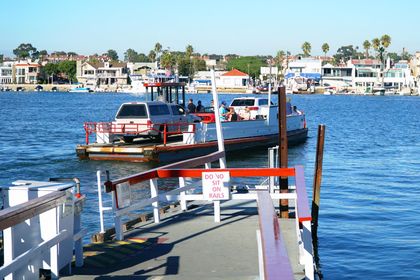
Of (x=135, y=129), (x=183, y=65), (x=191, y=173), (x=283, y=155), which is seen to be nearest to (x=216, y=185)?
(x=191, y=173)

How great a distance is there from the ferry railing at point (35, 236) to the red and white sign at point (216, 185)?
224 centimetres

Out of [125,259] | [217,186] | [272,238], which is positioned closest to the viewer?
[272,238]

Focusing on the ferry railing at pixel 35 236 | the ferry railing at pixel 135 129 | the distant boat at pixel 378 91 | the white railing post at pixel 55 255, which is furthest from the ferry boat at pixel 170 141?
the distant boat at pixel 378 91

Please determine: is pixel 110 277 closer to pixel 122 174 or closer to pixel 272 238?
pixel 272 238

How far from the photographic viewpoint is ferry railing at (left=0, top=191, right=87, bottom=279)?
6.59 metres

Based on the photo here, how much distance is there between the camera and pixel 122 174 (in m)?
27.1

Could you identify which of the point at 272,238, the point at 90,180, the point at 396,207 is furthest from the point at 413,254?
the point at 90,180

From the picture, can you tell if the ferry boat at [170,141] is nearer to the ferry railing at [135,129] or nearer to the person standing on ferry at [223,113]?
the ferry railing at [135,129]

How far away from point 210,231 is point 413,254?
6.33 m

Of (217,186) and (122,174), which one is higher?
(217,186)

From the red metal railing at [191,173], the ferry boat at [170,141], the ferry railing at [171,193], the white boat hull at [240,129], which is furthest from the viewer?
the white boat hull at [240,129]

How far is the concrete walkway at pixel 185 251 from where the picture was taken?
27.3 feet

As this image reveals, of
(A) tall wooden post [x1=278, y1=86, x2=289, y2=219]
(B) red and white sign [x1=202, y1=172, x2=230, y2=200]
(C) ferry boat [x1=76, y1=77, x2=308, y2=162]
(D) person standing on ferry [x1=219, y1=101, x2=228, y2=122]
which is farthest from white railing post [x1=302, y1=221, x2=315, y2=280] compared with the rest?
(D) person standing on ferry [x1=219, y1=101, x2=228, y2=122]

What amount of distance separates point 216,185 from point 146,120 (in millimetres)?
21192
